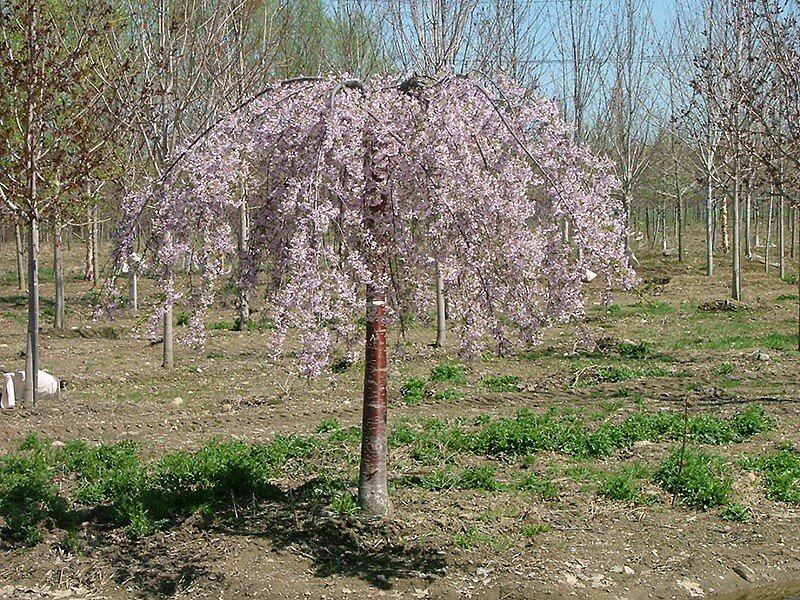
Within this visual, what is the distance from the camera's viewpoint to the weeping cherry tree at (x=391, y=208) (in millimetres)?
4527

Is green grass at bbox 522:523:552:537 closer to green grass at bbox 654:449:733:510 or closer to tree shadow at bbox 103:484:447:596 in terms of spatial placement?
tree shadow at bbox 103:484:447:596

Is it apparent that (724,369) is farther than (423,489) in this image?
Yes

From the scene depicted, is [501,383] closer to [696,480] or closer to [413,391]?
[413,391]

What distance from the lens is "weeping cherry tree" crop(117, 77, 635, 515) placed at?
4.53 m

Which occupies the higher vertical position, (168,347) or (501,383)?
(168,347)

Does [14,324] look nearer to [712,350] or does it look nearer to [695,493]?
[712,350]

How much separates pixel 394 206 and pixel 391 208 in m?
0.02

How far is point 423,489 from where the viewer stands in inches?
250

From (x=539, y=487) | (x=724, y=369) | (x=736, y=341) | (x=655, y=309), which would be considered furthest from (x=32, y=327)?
(x=655, y=309)

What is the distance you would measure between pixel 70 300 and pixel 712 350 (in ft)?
45.9

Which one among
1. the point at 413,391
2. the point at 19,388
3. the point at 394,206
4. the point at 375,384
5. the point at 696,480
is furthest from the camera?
the point at 19,388

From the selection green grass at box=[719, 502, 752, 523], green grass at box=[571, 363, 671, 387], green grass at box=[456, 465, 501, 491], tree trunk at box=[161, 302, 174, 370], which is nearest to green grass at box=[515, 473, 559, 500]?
green grass at box=[456, 465, 501, 491]

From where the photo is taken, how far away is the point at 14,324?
16.5 meters

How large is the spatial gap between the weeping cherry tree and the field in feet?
1.96
